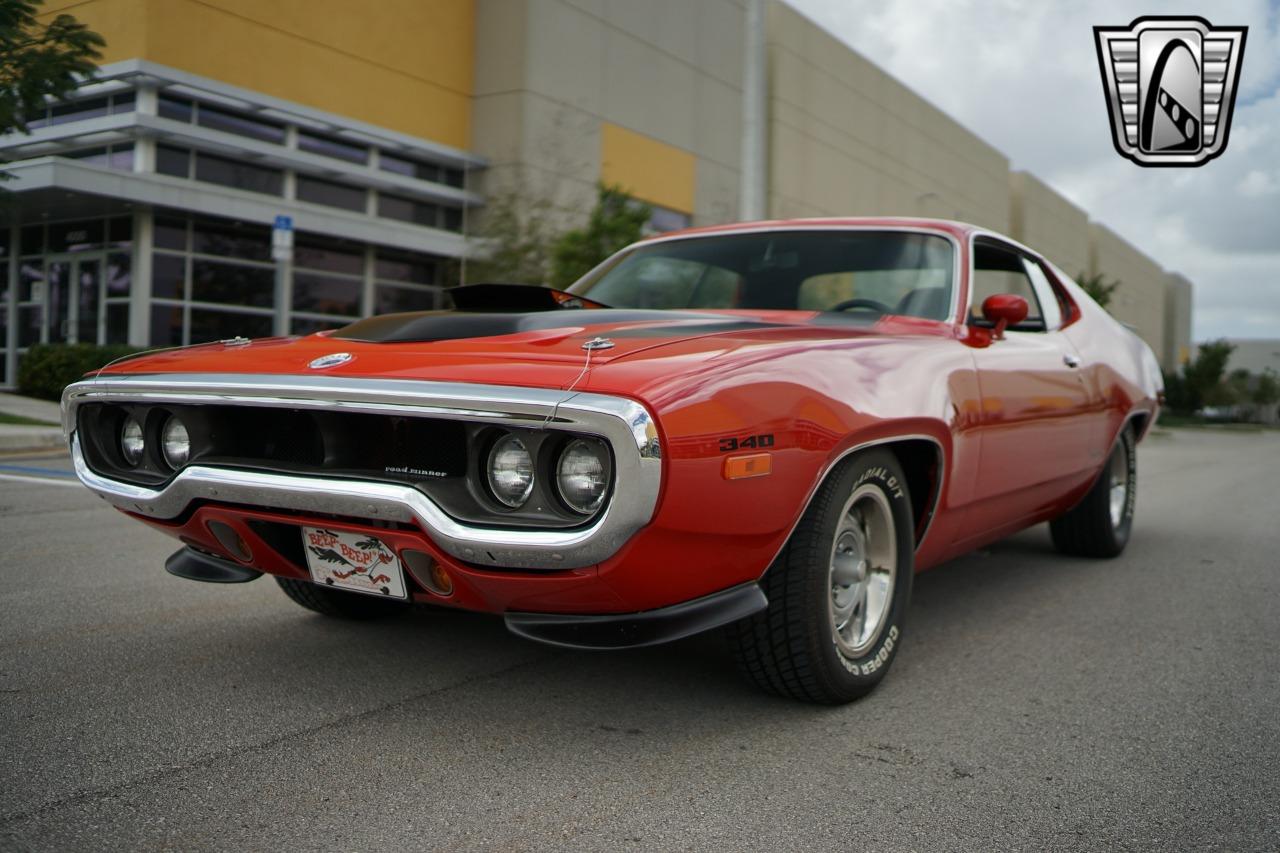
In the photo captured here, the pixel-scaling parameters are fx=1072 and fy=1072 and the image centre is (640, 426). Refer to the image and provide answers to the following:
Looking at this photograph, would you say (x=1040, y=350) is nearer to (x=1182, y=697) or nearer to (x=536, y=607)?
(x=1182, y=697)

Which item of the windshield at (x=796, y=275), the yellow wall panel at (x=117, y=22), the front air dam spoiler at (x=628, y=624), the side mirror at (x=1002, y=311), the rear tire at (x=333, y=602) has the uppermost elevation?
the yellow wall panel at (x=117, y=22)

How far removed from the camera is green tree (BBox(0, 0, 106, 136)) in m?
11.6

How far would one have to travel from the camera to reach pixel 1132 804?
7.79 ft

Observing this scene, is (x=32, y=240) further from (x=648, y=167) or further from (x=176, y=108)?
(x=648, y=167)

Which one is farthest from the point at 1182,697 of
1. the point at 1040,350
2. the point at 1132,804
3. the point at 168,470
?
the point at 168,470

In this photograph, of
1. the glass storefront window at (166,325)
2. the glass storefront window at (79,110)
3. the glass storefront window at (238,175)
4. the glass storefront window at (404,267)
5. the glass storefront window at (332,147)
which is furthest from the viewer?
the glass storefront window at (404,267)

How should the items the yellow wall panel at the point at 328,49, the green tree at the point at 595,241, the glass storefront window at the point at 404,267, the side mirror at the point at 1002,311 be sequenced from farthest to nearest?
1. the glass storefront window at the point at 404,267
2. the yellow wall panel at the point at 328,49
3. the green tree at the point at 595,241
4. the side mirror at the point at 1002,311

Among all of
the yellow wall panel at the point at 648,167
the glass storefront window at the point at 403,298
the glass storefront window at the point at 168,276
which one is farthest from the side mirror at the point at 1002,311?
the yellow wall panel at the point at 648,167

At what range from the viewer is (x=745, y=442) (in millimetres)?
2420

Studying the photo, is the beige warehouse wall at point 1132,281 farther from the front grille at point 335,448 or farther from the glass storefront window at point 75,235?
the front grille at point 335,448

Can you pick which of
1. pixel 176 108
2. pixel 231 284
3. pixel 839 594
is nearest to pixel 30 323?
pixel 231 284

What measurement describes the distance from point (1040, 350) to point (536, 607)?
270 cm

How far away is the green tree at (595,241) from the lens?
15.3m

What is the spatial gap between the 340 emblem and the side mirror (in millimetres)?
1763
